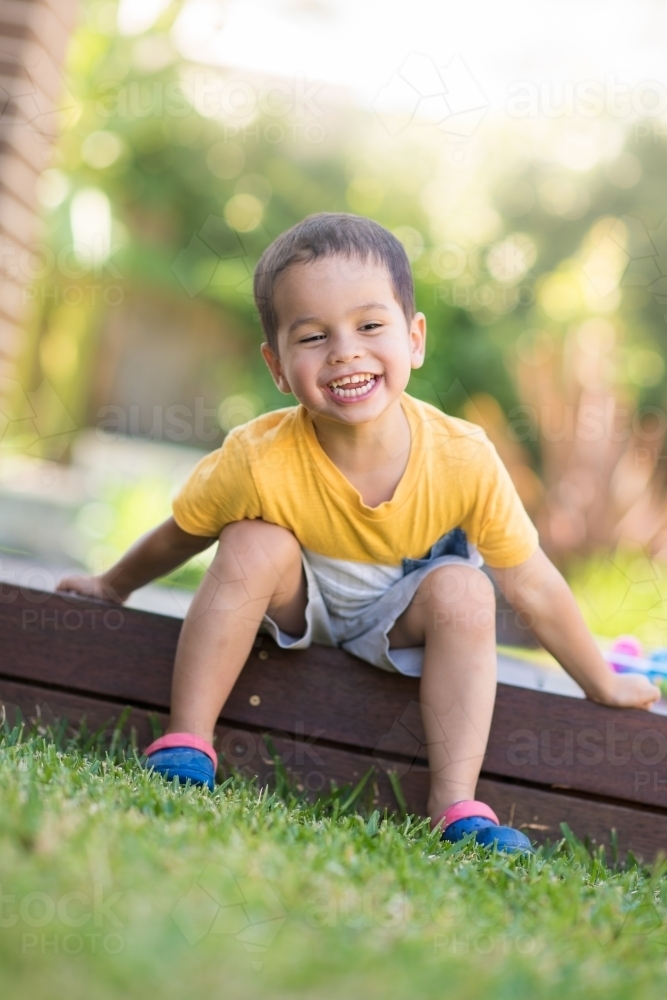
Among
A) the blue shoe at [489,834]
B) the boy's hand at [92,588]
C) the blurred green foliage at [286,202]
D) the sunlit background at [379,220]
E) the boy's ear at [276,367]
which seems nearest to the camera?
the blue shoe at [489,834]

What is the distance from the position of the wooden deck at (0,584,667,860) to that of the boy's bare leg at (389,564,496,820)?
0.09 metres

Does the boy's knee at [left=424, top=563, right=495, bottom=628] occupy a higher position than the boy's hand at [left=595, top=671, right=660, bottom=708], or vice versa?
the boy's knee at [left=424, top=563, right=495, bottom=628]

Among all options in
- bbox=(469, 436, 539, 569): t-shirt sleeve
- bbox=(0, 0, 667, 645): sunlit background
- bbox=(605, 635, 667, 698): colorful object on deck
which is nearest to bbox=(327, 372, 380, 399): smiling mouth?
bbox=(469, 436, 539, 569): t-shirt sleeve

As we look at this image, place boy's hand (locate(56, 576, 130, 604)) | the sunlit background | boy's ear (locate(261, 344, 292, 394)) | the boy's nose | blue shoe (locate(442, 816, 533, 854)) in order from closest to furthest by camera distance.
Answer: blue shoe (locate(442, 816, 533, 854)), the boy's nose, boy's ear (locate(261, 344, 292, 394)), boy's hand (locate(56, 576, 130, 604)), the sunlit background

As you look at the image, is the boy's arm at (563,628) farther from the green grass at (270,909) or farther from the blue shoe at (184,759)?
the blue shoe at (184,759)

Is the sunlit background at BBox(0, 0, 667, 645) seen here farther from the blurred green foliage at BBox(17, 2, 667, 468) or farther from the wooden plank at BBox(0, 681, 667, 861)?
the wooden plank at BBox(0, 681, 667, 861)

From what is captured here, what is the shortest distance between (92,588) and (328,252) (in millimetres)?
657

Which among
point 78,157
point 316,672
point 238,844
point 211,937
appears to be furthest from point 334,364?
point 78,157

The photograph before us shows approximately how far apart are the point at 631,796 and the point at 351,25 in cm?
525

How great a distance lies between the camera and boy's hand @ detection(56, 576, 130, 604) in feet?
5.42

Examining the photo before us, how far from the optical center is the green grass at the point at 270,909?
69 centimetres

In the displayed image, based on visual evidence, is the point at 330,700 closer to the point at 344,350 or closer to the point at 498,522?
the point at 498,522

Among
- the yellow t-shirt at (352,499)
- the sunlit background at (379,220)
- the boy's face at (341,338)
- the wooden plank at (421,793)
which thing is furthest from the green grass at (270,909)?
the sunlit background at (379,220)

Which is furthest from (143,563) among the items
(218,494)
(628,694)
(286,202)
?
(286,202)
